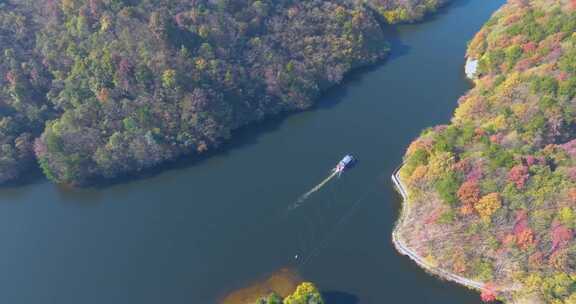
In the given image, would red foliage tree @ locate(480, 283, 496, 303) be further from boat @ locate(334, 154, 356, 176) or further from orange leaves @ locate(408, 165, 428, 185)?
boat @ locate(334, 154, 356, 176)

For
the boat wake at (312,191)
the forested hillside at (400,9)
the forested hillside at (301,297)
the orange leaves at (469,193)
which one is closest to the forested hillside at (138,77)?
the boat wake at (312,191)

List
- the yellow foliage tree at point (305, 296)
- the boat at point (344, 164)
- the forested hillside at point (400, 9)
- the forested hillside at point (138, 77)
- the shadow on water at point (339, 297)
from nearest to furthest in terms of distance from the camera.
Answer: the yellow foliage tree at point (305, 296) → the shadow on water at point (339, 297) → the boat at point (344, 164) → the forested hillside at point (138, 77) → the forested hillside at point (400, 9)

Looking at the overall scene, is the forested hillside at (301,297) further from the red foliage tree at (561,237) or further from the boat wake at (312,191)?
the red foliage tree at (561,237)

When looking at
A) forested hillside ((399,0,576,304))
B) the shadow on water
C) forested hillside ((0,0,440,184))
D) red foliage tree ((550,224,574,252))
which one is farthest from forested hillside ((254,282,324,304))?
forested hillside ((0,0,440,184))

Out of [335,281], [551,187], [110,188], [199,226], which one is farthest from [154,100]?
[551,187]

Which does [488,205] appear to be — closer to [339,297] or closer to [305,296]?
[339,297]

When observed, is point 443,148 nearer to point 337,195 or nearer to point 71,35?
point 337,195
